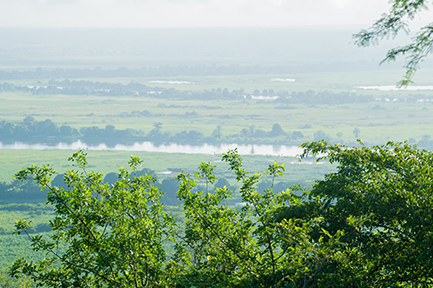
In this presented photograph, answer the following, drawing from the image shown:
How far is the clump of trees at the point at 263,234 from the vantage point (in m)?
5.20

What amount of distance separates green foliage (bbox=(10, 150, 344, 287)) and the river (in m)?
50.9

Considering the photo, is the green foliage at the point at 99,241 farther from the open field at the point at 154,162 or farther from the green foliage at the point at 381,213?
the open field at the point at 154,162

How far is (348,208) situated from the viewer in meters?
6.20

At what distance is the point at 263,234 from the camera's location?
5.75 meters

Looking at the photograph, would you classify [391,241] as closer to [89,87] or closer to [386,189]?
[386,189]

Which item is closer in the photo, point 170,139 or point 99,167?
point 99,167

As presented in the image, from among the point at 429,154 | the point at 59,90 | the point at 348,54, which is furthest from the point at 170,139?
the point at 348,54

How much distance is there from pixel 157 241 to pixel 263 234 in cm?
158

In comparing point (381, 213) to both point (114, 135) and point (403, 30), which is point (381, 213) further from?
point (114, 135)

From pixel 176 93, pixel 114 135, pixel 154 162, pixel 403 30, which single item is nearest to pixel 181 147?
pixel 114 135

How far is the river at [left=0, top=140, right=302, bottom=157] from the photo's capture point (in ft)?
195

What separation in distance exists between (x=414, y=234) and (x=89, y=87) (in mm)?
118619

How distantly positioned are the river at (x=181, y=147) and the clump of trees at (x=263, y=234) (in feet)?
167

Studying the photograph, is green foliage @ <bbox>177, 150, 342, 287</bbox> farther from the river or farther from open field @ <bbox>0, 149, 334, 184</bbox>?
the river
